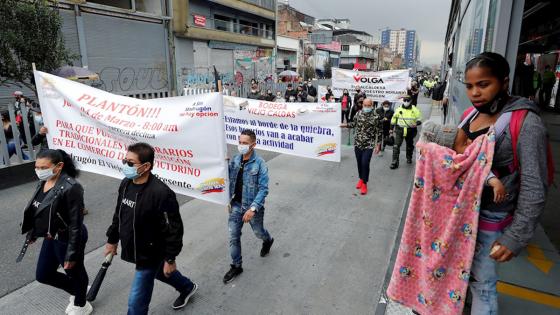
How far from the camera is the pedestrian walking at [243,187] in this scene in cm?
367

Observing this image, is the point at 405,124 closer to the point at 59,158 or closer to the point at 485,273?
the point at 485,273

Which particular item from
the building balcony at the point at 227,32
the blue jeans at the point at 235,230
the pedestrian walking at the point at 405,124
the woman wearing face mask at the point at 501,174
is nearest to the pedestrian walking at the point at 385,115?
the pedestrian walking at the point at 405,124

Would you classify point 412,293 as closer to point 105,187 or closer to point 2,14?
point 105,187

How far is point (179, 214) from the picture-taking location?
288 centimetres

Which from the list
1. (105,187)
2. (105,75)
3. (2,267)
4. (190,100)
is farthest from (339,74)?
(105,75)

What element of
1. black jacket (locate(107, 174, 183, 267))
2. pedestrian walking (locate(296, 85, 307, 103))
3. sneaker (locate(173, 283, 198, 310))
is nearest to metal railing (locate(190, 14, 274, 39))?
pedestrian walking (locate(296, 85, 307, 103))

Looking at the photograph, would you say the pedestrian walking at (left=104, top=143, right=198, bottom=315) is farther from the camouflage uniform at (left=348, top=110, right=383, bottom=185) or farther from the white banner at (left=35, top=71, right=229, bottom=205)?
the camouflage uniform at (left=348, top=110, right=383, bottom=185)

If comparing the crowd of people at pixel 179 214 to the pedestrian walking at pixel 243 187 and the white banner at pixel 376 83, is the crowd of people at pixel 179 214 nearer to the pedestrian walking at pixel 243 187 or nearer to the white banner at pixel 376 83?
the pedestrian walking at pixel 243 187

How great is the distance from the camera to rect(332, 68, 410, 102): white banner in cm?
1114

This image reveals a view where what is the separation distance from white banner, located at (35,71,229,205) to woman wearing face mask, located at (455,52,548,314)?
227 centimetres

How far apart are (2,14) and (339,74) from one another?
9.89m

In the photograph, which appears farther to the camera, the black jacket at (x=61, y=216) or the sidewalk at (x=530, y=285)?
the sidewalk at (x=530, y=285)

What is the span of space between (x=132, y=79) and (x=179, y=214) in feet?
70.7

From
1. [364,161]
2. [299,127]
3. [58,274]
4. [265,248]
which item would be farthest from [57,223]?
[364,161]
